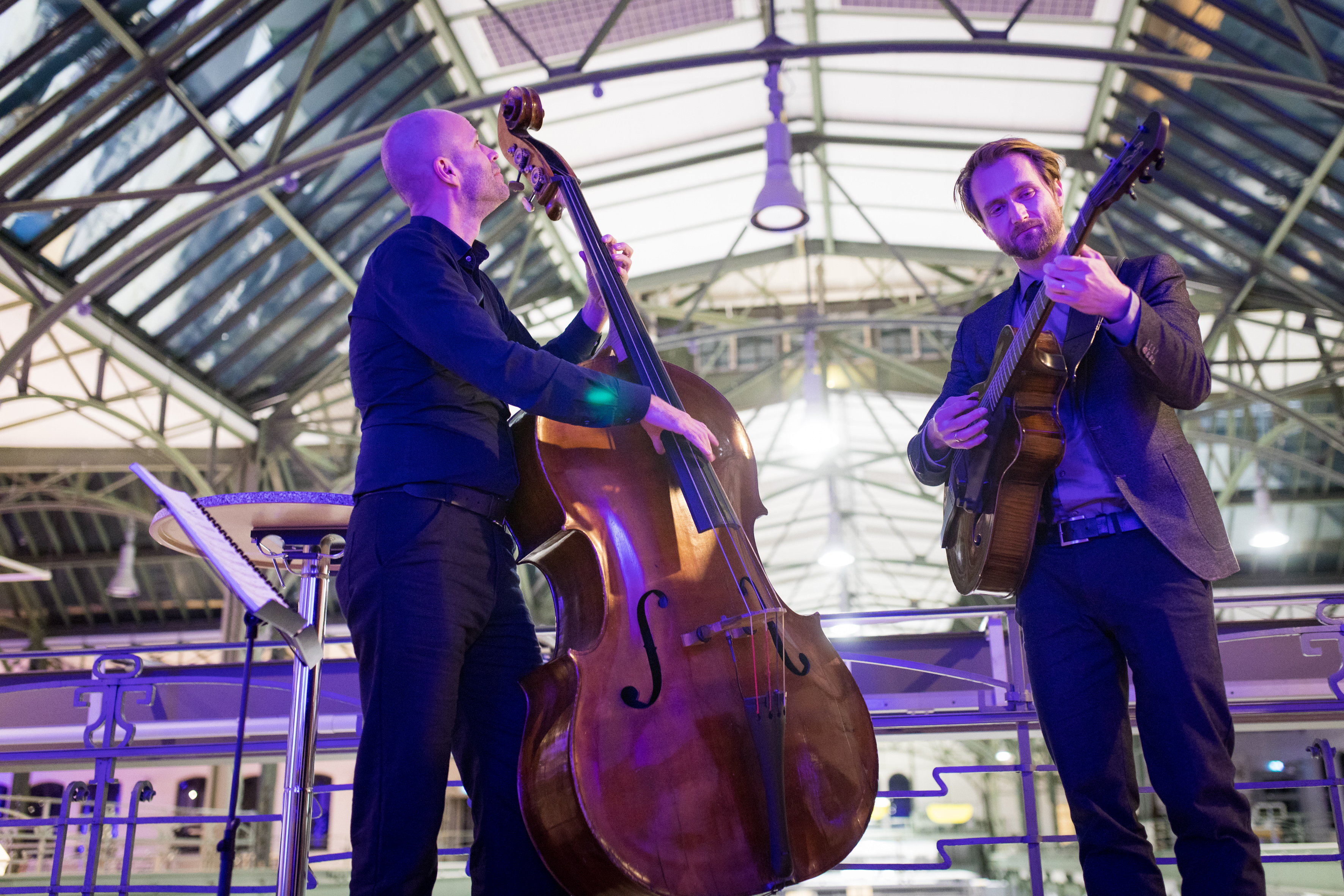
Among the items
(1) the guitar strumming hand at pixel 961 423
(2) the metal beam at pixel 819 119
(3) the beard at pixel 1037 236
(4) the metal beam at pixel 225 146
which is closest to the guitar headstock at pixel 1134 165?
(3) the beard at pixel 1037 236

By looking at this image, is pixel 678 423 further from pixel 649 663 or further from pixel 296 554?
pixel 296 554

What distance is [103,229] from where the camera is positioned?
8.59m

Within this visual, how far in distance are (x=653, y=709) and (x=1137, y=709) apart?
35.0 inches

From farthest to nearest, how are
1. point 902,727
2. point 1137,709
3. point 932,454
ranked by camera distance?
point 902,727
point 932,454
point 1137,709

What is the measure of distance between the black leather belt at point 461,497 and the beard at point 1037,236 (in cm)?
110

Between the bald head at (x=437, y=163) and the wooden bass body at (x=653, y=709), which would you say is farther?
the bald head at (x=437, y=163)

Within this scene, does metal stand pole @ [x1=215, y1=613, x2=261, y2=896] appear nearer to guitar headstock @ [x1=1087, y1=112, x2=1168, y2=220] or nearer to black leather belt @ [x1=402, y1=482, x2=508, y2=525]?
black leather belt @ [x1=402, y1=482, x2=508, y2=525]

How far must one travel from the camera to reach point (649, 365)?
2129 millimetres

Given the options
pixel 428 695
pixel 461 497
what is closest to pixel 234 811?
pixel 428 695

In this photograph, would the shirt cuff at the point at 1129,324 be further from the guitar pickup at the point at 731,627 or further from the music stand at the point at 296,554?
the music stand at the point at 296,554

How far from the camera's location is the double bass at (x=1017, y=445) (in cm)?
197

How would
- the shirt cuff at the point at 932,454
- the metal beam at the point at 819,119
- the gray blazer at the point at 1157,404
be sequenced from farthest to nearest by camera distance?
1. the metal beam at the point at 819,119
2. the shirt cuff at the point at 932,454
3. the gray blazer at the point at 1157,404

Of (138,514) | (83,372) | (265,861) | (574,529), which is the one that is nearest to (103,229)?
(83,372)

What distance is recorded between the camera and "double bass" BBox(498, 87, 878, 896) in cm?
163
